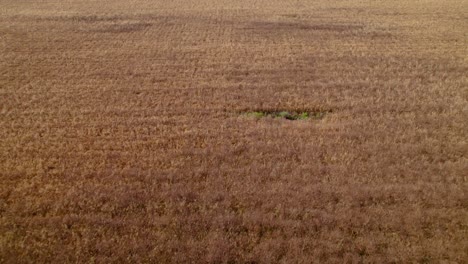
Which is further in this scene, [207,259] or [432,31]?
[432,31]

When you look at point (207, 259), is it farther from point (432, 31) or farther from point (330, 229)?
point (432, 31)

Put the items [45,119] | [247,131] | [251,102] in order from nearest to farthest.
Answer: [247,131]
[45,119]
[251,102]

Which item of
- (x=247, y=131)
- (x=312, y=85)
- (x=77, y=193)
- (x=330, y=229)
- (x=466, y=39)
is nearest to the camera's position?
(x=330, y=229)

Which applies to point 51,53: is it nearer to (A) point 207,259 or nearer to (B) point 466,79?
(A) point 207,259

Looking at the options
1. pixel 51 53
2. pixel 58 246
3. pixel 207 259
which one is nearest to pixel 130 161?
pixel 58 246

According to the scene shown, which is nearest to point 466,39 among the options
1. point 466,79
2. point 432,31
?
point 432,31

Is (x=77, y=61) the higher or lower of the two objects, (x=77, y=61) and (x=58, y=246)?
the higher
